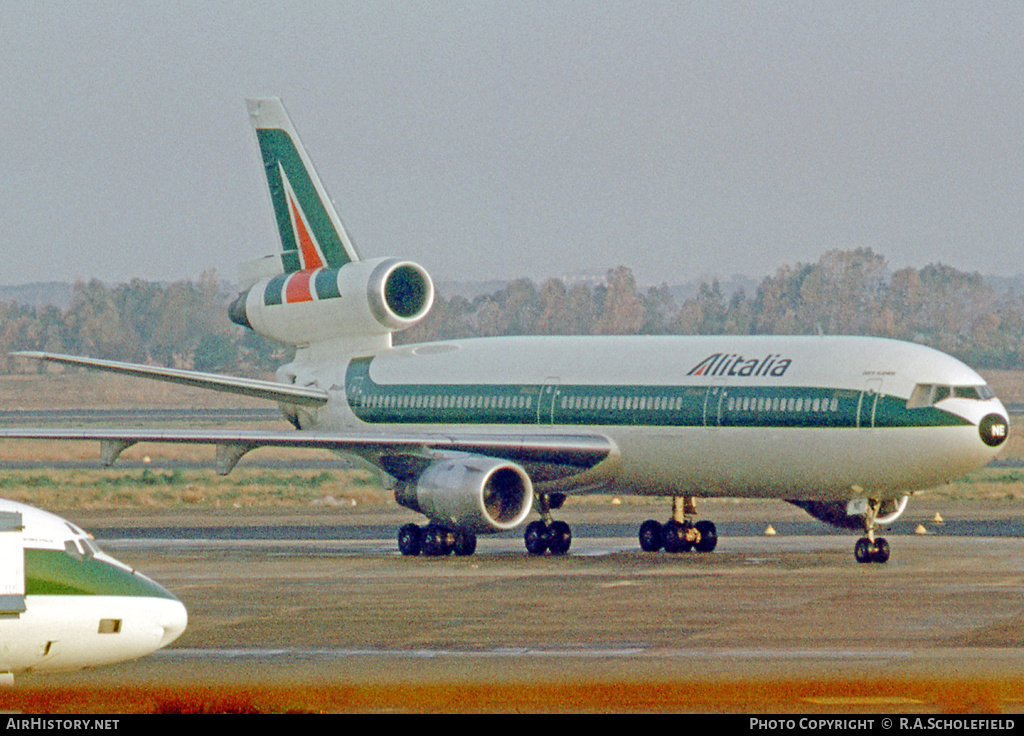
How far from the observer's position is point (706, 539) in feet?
108

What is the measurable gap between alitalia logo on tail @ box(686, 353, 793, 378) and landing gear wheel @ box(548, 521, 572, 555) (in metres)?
3.99

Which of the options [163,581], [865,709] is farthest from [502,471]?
[865,709]

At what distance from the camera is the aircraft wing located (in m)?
31.3

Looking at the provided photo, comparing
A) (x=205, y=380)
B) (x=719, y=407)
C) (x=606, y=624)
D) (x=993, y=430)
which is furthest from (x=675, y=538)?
(x=606, y=624)

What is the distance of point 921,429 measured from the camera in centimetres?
2869

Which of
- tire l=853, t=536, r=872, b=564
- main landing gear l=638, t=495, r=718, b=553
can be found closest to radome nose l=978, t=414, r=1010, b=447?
tire l=853, t=536, r=872, b=564

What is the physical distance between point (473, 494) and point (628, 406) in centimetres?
361

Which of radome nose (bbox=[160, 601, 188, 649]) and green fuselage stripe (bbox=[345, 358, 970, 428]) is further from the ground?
green fuselage stripe (bbox=[345, 358, 970, 428])

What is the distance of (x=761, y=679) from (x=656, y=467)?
1508 centimetres

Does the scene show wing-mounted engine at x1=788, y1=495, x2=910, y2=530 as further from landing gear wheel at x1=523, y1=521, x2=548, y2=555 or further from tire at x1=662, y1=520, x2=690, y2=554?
landing gear wheel at x1=523, y1=521, x2=548, y2=555

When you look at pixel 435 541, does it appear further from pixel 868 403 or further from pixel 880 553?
pixel 868 403

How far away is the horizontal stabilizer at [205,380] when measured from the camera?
32469mm

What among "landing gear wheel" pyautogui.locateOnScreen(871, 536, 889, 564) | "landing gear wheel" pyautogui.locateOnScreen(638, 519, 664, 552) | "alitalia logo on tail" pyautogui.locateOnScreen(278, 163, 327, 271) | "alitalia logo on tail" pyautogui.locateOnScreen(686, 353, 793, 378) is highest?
"alitalia logo on tail" pyautogui.locateOnScreen(278, 163, 327, 271)

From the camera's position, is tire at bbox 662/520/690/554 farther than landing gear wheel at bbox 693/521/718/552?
No
